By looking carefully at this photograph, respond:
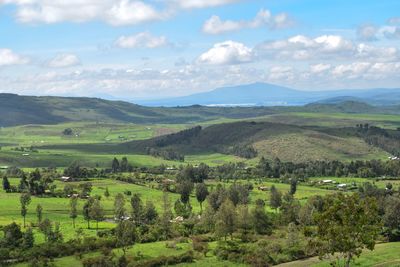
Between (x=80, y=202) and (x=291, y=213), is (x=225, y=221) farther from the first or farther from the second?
(x=80, y=202)

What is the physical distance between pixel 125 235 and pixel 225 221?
75.6 feet

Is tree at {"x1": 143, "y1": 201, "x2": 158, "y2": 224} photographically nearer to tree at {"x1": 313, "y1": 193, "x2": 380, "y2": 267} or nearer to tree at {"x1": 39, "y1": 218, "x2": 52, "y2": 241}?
tree at {"x1": 39, "y1": 218, "x2": 52, "y2": 241}

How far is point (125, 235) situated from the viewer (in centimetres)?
10981

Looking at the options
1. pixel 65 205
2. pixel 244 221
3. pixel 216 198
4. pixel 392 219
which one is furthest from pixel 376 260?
pixel 65 205

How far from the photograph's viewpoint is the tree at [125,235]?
109m

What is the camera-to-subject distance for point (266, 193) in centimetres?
18400

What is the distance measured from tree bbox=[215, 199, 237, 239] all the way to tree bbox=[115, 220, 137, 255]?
60.9 ft

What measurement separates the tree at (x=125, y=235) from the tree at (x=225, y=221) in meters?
18.6

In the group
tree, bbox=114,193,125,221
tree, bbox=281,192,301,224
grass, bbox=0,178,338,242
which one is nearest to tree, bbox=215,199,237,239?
tree, bbox=281,192,301,224

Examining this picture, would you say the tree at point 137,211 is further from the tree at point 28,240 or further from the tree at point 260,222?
the tree at point 28,240

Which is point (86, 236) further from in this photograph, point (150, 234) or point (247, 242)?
point (247, 242)

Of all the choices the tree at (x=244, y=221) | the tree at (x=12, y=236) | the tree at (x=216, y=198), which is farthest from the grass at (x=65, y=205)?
the tree at (x=244, y=221)

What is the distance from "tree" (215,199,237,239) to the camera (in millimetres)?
117144

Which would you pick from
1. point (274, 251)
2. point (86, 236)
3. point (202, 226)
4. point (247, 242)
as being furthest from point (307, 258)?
point (86, 236)
